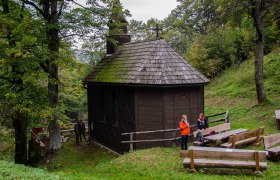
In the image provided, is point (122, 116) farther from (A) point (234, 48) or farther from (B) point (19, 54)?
(A) point (234, 48)

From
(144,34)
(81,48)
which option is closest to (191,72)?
(81,48)

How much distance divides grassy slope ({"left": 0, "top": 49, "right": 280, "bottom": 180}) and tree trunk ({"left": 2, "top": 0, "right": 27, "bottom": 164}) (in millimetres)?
1625

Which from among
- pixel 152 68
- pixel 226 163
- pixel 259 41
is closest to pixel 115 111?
pixel 152 68

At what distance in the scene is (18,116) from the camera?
52.6 ft

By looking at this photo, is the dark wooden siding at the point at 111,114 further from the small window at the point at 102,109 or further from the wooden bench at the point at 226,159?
the wooden bench at the point at 226,159

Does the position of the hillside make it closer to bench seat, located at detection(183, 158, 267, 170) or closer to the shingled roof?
the shingled roof

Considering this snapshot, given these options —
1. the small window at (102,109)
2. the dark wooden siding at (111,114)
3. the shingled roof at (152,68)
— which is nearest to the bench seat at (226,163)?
the shingled roof at (152,68)

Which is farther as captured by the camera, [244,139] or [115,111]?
[115,111]

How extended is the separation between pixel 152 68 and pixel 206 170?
705 cm

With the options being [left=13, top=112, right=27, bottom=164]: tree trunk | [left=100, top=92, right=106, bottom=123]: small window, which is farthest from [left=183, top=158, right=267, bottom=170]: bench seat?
[left=100, top=92, right=106, bottom=123]: small window

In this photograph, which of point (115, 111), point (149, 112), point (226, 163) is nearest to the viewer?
point (226, 163)

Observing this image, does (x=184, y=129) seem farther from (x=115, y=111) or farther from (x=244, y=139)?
(x=115, y=111)

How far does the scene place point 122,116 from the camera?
18297 mm

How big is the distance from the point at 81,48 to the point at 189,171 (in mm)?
10564
